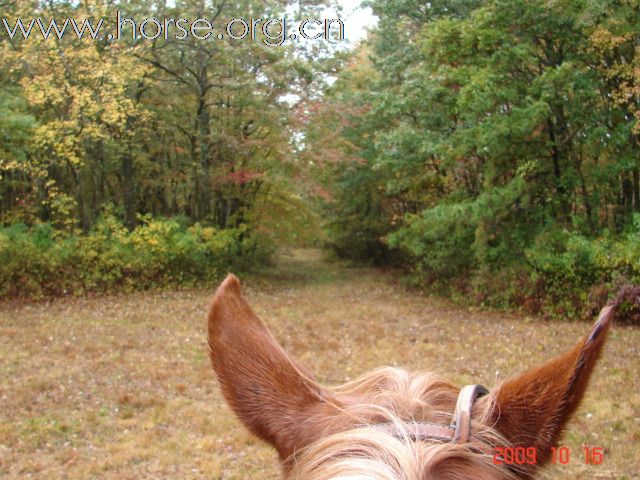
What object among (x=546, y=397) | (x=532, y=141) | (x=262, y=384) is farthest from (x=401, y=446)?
(x=532, y=141)

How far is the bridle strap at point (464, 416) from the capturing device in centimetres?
80

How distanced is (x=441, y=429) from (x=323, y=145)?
13036 mm

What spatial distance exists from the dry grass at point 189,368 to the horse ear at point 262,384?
159 cm

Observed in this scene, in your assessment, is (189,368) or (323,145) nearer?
(189,368)

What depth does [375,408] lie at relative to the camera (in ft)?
2.98

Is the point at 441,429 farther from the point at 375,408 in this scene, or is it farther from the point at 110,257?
the point at 110,257

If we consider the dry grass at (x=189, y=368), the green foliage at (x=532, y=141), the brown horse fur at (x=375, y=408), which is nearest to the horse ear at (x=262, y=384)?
the brown horse fur at (x=375, y=408)

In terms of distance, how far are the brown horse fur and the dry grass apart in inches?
60.0

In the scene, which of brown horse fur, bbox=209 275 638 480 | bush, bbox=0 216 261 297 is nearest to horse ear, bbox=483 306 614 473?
brown horse fur, bbox=209 275 638 480

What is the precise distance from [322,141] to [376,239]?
6.78m

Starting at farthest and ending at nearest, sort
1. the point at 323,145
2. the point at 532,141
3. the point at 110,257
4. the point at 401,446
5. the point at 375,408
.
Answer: the point at 323,145
the point at 110,257
the point at 532,141
the point at 375,408
the point at 401,446

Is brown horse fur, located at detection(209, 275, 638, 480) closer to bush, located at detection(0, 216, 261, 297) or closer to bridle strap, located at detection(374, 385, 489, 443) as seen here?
bridle strap, located at detection(374, 385, 489, 443)

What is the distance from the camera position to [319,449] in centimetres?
81

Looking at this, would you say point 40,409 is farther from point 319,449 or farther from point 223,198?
point 223,198
